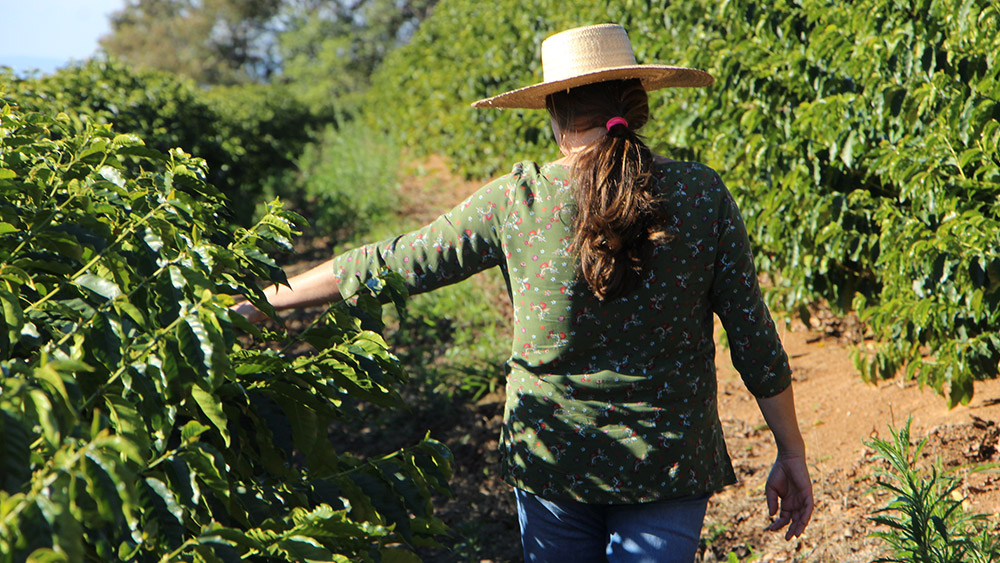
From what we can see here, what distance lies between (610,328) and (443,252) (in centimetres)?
41

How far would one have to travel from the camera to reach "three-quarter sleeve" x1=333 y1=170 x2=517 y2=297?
1861mm

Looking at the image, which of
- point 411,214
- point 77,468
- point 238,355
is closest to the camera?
point 77,468

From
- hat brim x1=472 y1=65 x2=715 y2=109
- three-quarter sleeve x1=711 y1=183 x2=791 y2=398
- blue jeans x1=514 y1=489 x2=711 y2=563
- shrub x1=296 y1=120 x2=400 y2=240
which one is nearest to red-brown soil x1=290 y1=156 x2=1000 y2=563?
three-quarter sleeve x1=711 y1=183 x2=791 y2=398

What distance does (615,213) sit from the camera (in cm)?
167

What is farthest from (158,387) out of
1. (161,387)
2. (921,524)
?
(921,524)

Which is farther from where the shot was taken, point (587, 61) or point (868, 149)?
point (868, 149)

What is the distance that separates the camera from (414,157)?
47.5ft

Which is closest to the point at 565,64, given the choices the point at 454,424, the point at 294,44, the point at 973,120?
the point at 973,120

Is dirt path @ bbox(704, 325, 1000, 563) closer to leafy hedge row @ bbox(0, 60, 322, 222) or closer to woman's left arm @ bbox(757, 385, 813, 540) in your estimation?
woman's left arm @ bbox(757, 385, 813, 540)

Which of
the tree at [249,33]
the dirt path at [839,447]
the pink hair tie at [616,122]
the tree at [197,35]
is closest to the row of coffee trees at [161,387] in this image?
the pink hair tie at [616,122]

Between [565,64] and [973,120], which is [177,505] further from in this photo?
[973,120]

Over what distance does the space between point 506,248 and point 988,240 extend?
199 centimetres

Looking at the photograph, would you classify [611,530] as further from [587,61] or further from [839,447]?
[839,447]

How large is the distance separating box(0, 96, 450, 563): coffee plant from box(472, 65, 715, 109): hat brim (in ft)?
1.90
